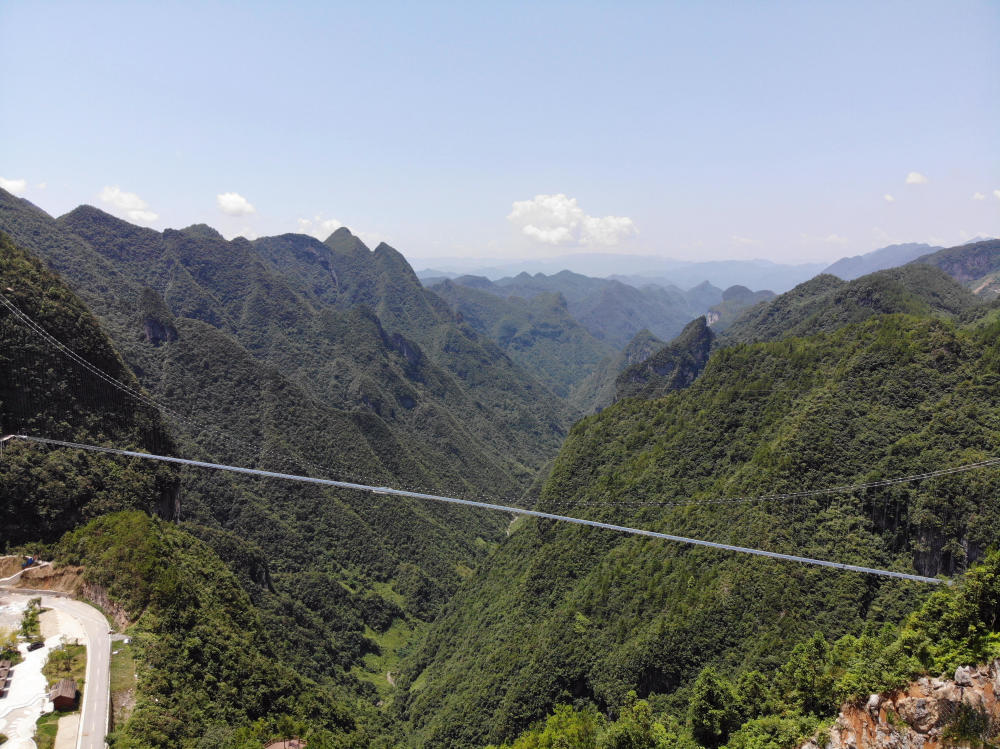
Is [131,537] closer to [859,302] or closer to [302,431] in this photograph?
[302,431]

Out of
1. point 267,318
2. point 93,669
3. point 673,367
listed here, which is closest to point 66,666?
point 93,669

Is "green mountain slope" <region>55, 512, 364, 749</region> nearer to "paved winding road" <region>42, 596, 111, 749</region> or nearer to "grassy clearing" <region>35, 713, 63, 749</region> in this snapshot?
"paved winding road" <region>42, 596, 111, 749</region>

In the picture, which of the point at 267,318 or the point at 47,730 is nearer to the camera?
A: the point at 47,730

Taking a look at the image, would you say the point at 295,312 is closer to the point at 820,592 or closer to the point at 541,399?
the point at 541,399

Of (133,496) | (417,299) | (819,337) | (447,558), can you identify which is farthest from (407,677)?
(417,299)

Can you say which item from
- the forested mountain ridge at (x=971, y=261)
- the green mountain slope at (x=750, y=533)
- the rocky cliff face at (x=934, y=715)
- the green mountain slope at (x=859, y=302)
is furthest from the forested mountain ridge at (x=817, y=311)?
the rocky cliff face at (x=934, y=715)

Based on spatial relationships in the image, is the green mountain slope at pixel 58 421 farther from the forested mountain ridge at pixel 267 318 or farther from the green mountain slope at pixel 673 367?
the green mountain slope at pixel 673 367
